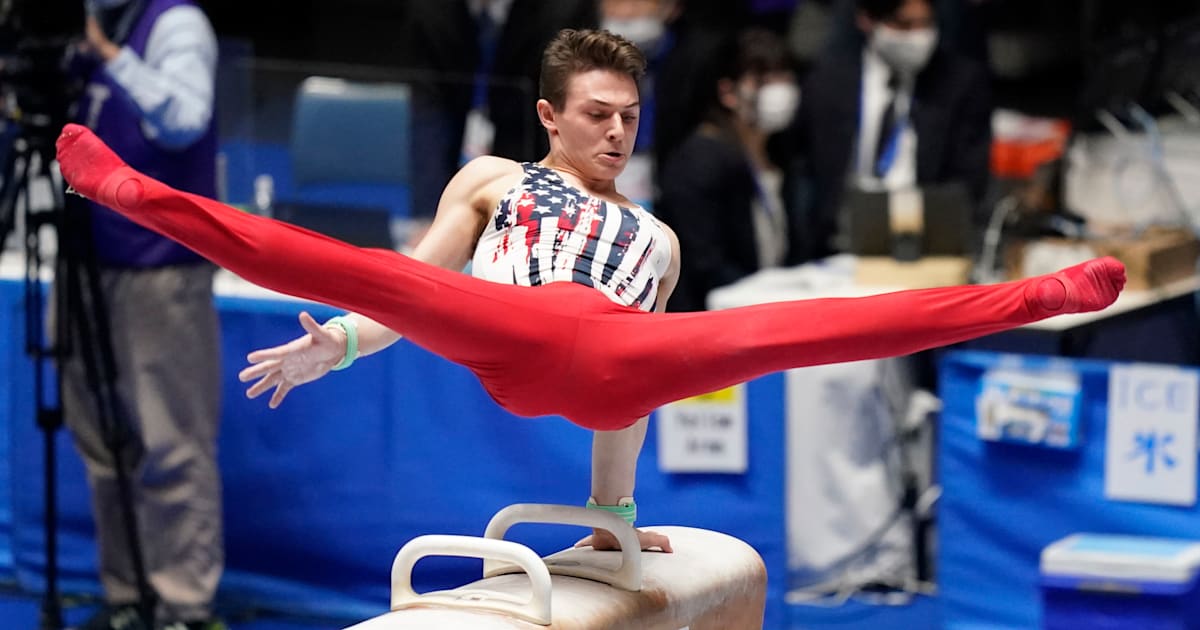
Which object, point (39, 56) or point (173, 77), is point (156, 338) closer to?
point (173, 77)

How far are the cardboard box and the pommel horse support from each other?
8.19ft

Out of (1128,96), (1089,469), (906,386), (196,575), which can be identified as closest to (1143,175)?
(1128,96)

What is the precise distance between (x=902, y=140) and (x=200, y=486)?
2.62 meters

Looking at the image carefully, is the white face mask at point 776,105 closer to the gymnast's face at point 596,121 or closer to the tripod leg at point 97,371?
the tripod leg at point 97,371

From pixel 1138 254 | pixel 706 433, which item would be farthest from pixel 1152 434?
pixel 706 433

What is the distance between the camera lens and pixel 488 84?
15.1 feet

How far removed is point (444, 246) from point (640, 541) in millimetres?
582

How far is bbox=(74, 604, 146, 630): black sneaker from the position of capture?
171 inches

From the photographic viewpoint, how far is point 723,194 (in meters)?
5.34

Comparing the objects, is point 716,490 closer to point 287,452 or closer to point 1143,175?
point 287,452

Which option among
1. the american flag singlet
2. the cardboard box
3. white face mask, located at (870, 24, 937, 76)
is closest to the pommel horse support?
the american flag singlet

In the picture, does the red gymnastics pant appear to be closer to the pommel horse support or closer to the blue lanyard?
the pommel horse support

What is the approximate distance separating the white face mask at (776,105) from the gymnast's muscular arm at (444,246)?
356cm

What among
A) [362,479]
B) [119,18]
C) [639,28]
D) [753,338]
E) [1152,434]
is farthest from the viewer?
[639,28]
